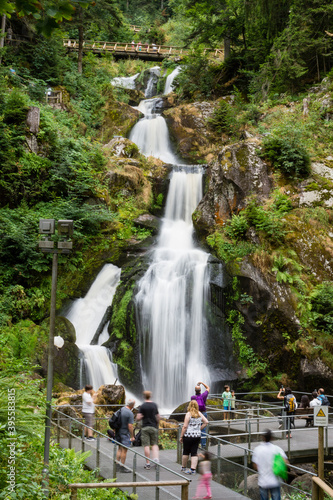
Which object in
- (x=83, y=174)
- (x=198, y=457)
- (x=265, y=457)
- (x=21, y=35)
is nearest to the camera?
A: (x=265, y=457)

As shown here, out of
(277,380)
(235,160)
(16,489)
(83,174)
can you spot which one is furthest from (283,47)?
(16,489)

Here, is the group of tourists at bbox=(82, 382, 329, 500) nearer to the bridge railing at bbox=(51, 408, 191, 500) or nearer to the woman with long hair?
the woman with long hair

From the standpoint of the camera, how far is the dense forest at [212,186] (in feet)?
55.7

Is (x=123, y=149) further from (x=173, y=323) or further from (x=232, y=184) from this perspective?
(x=173, y=323)

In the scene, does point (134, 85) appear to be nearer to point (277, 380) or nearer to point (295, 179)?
point (295, 179)

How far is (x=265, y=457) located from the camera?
679 cm

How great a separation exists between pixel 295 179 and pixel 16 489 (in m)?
19.6

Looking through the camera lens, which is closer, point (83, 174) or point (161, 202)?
point (83, 174)

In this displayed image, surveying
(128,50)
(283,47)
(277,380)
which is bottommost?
(277,380)

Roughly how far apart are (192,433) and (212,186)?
16.4 metres

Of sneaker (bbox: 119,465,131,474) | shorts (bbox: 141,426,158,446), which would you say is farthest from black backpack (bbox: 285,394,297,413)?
sneaker (bbox: 119,465,131,474)

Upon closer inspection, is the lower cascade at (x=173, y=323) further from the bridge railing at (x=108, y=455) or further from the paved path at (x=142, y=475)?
the paved path at (x=142, y=475)

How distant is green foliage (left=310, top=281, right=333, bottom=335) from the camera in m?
17.0

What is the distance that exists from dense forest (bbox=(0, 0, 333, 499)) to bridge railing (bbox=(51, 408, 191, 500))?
35cm
